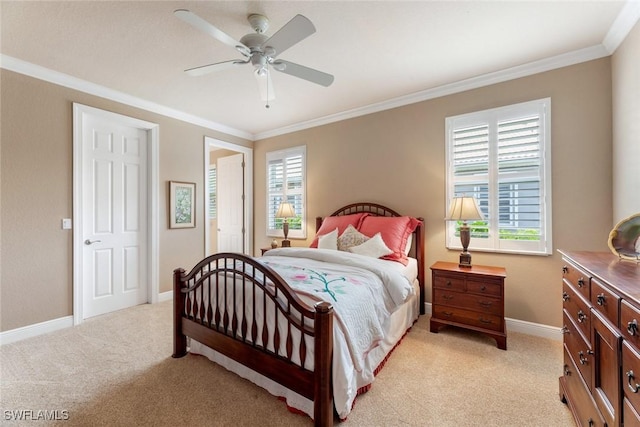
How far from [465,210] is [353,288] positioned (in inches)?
63.8

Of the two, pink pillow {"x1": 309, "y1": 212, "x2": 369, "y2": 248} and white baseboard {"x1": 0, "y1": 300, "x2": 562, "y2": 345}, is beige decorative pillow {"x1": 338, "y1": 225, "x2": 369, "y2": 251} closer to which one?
pink pillow {"x1": 309, "y1": 212, "x2": 369, "y2": 248}

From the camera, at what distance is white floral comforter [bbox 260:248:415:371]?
68.2 inches

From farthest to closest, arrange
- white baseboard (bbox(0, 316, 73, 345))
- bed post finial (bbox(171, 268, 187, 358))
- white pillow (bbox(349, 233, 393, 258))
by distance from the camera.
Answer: white pillow (bbox(349, 233, 393, 258))
white baseboard (bbox(0, 316, 73, 345))
bed post finial (bbox(171, 268, 187, 358))

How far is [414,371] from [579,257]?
1.38 m

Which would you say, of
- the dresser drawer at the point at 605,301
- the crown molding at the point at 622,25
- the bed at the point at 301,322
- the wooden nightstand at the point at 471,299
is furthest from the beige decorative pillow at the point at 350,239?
the crown molding at the point at 622,25

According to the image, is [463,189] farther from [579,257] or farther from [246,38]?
[246,38]

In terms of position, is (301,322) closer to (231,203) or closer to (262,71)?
(262,71)

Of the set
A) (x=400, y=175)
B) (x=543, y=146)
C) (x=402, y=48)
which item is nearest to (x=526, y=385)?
(x=543, y=146)

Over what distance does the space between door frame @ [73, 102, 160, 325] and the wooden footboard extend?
162 cm

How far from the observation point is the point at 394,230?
320 centimetres

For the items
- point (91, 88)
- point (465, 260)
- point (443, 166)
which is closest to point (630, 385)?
point (465, 260)

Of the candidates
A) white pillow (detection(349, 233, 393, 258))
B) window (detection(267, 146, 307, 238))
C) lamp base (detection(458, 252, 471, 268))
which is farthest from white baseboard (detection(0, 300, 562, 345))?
window (detection(267, 146, 307, 238))

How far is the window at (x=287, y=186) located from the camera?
464 centimetres

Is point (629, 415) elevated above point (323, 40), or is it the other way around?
point (323, 40)
